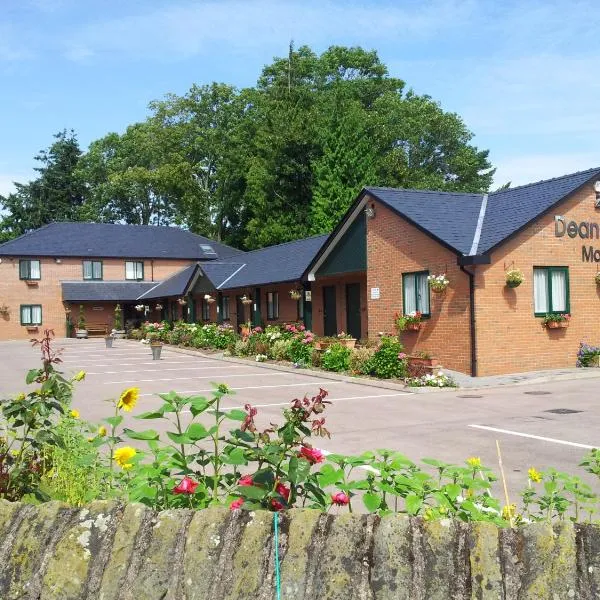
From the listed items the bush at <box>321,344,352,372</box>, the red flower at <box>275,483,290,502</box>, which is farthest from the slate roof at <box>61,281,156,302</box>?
the red flower at <box>275,483,290,502</box>

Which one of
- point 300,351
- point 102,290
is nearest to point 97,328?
point 102,290

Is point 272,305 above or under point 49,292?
under

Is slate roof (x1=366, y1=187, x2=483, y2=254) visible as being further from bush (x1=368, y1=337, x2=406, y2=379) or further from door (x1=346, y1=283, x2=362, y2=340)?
door (x1=346, y1=283, x2=362, y2=340)

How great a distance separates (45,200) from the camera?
7800 cm

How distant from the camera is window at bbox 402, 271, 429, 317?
19.6 metres

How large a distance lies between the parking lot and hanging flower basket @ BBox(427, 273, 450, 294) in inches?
139

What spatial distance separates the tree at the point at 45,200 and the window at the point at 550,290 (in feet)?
216

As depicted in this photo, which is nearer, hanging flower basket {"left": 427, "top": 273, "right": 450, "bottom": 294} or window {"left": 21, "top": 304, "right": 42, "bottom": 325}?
hanging flower basket {"left": 427, "top": 273, "right": 450, "bottom": 294}

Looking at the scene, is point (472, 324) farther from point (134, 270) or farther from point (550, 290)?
point (134, 270)

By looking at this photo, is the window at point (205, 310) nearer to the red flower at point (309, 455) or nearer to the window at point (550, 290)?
the window at point (550, 290)

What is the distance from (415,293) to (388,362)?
3.02 m

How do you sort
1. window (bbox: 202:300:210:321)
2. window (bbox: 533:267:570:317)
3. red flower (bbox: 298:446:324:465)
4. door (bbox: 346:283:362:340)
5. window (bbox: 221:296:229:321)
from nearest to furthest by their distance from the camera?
red flower (bbox: 298:446:324:465) → window (bbox: 533:267:570:317) → door (bbox: 346:283:362:340) → window (bbox: 221:296:229:321) → window (bbox: 202:300:210:321)

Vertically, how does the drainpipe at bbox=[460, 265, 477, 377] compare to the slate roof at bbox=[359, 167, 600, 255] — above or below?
below

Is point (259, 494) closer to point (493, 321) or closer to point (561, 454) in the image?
point (561, 454)
